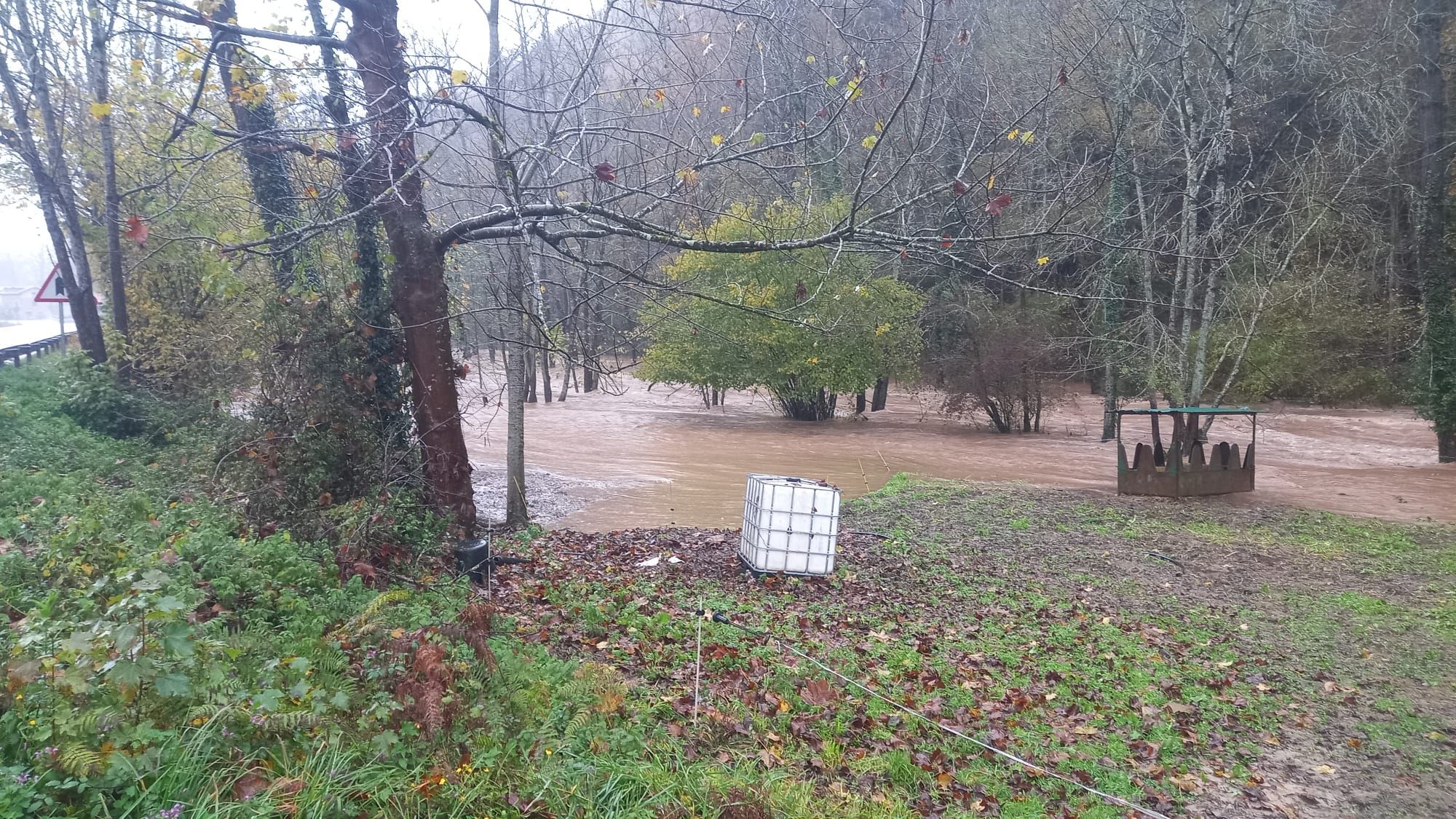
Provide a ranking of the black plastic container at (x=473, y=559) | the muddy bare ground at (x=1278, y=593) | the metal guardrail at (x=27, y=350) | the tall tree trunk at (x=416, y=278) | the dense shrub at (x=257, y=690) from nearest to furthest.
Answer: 1. the dense shrub at (x=257, y=690)
2. the muddy bare ground at (x=1278, y=593)
3. the tall tree trunk at (x=416, y=278)
4. the black plastic container at (x=473, y=559)
5. the metal guardrail at (x=27, y=350)

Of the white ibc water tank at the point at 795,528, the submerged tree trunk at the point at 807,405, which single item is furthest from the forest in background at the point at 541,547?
the submerged tree trunk at the point at 807,405

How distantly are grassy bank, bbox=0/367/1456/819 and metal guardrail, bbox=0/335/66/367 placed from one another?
1942 cm

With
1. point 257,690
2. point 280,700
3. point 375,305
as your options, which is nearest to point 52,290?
point 375,305

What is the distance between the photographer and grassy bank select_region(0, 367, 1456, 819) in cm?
339

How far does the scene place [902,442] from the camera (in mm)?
27172

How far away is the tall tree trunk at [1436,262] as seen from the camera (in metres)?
19.0

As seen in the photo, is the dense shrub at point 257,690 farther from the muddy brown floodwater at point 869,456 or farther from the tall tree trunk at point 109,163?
the tall tree trunk at point 109,163

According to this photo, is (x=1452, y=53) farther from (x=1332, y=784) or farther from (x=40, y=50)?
(x=40, y=50)

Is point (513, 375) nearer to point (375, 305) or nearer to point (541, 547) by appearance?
point (541, 547)

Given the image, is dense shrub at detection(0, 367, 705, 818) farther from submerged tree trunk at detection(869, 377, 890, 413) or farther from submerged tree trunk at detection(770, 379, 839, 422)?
submerged tree trunk at detection(869, 377, 890, 413)

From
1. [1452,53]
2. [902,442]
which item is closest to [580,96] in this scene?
[902,442]

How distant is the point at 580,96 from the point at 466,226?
1.92m

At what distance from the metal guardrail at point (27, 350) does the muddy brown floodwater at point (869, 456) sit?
13.0m

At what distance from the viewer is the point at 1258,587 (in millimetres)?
9781
